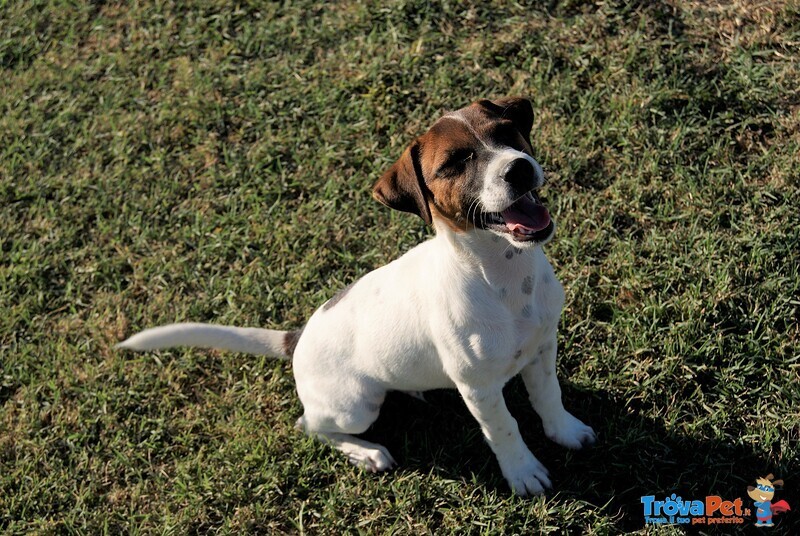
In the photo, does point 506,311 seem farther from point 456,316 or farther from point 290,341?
point 290,341

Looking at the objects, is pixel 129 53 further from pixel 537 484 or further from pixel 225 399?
pixel 537 484

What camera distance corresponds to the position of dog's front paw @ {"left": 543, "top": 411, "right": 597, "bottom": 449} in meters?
4.93

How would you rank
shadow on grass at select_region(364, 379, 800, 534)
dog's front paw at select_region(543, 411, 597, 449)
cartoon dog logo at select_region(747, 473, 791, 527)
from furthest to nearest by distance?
dog's front paw at select_region(543, 411, 597, 449) → shadow on grass at select_region(364, 379, 800, 534) → cartoon dog logo at select_region(747, 473, 791, 527)

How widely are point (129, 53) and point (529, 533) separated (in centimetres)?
597

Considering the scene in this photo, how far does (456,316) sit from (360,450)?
4.53ft

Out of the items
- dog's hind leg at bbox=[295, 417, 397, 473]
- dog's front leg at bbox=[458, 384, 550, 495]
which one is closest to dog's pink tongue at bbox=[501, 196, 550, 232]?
dog's front leg at bbox=[458, 384, 550, 495]

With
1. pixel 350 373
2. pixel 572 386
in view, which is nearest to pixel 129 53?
pixel 350 373

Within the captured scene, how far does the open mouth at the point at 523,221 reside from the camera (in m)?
3.82

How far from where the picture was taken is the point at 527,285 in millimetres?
4238

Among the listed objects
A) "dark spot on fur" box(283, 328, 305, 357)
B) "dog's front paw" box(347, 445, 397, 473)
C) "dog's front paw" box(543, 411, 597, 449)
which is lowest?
"dog's front paw" box(347, 445, 397, 473)

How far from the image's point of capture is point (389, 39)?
7.32m

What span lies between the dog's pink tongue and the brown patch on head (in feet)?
0.56

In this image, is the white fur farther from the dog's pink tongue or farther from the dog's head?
the dog's pink tongue

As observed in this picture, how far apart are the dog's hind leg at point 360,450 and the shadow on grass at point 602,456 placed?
13cm
